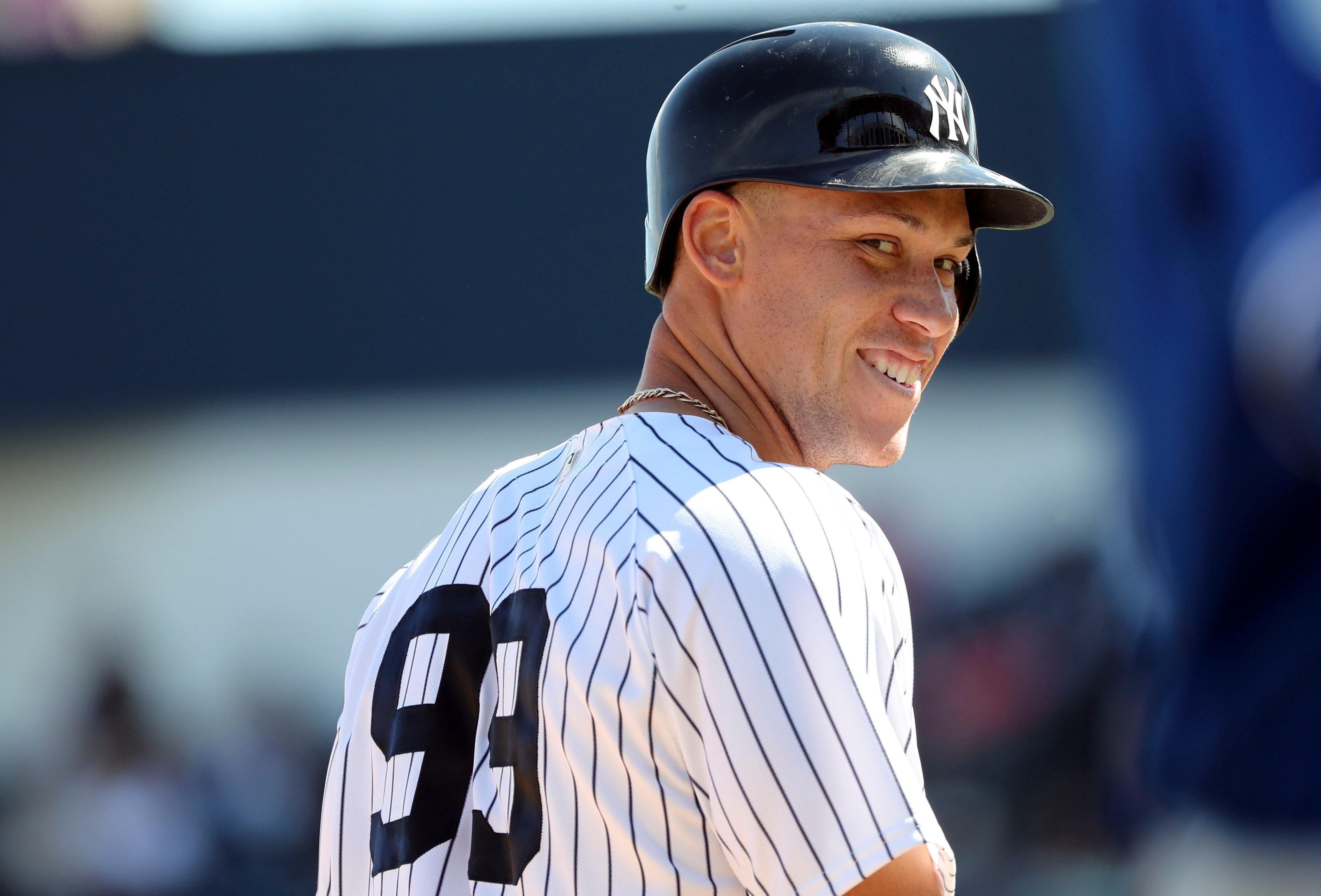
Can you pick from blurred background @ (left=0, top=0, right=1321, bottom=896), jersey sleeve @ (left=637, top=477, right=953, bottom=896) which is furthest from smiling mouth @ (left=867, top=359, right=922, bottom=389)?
blurred background @ (left=0, top=0, right=1321, bottom=896)

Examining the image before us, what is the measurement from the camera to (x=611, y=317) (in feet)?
28.8

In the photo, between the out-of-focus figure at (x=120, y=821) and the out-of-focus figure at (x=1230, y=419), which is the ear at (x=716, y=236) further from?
the out-of-focus figure at (x=120, y=821)

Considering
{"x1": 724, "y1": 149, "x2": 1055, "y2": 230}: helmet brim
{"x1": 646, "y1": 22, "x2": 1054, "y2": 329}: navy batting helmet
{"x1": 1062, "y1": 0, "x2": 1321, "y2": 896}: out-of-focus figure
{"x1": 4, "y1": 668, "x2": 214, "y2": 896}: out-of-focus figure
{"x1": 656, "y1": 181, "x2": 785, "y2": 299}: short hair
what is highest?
{"x1": 646, "y1": 22, "x2": 1054, "y2": 329}: navy batting helmet

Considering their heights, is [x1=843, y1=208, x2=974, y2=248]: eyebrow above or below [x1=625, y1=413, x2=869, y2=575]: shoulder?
above

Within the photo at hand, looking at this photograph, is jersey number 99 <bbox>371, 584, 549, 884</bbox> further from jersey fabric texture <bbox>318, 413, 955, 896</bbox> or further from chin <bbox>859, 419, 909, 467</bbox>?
chin <bbox>859, 419, 909, 467</bbox>

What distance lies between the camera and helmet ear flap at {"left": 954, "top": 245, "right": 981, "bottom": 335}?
7.17 feet

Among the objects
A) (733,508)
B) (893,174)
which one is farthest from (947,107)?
(733,508)

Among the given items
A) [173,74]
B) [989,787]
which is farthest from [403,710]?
[173,74]

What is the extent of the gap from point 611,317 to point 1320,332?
454cm

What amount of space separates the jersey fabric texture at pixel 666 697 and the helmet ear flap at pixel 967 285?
71cm

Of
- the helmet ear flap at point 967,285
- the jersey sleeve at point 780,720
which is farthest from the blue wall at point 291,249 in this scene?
the jersey sleeve at point 780,720

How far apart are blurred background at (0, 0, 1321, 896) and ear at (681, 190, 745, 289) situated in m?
2.77

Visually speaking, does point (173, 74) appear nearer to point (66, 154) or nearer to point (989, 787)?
point (66, 154)

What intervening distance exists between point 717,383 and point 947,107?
0.49m
